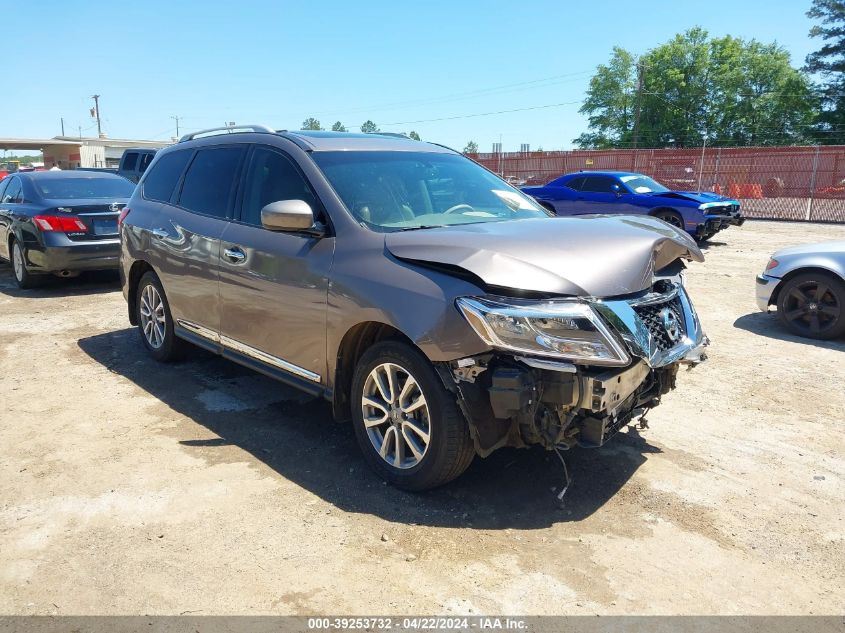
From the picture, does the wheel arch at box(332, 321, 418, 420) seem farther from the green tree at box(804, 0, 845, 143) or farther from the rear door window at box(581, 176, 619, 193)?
the green tree at box(804, 0, 845, 143)

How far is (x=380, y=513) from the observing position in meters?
3.39

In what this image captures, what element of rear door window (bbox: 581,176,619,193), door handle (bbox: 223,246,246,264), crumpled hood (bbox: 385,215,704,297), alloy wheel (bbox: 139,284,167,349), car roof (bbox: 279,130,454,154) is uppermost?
car roof (bbox: 279,130,454,154)

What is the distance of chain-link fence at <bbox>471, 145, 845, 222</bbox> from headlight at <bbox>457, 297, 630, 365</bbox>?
1952 centimetres

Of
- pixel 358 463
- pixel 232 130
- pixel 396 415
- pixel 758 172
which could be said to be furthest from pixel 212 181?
pixel 758 172

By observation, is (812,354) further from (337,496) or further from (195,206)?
(195,206)

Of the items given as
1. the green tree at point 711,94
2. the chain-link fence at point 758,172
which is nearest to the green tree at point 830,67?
the green tree at point 711,94

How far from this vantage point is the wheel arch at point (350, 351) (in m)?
3.64

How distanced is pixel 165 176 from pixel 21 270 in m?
5.12

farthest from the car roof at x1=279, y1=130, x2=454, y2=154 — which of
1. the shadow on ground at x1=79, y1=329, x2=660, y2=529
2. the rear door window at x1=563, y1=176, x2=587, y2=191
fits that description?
the rear door window at x1=563, y1=176, x2=587, y2=191

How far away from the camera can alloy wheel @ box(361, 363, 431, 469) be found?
342cm

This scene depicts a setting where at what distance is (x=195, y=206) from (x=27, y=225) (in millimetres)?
5305

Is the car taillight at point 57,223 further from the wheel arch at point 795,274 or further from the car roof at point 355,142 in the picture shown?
the wheel arch at point 795,274

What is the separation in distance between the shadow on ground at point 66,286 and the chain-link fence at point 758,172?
1415cm

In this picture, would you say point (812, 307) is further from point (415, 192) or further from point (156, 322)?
point (156, 322)
